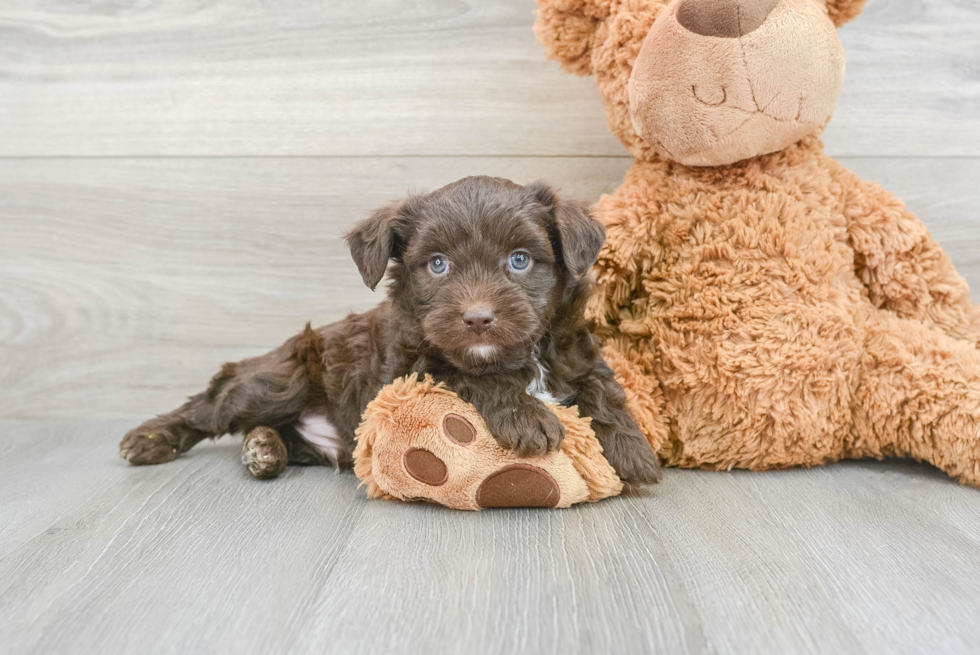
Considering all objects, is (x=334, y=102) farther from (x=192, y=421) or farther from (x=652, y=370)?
(x=652, y=370)

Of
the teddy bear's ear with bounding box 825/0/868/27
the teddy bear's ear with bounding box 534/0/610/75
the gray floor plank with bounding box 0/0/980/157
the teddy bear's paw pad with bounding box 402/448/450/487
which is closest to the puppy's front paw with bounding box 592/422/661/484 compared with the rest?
the teddy bear's paw pad with bounding box 402/448/450/487

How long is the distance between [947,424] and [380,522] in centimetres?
155

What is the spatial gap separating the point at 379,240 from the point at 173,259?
1467 mm

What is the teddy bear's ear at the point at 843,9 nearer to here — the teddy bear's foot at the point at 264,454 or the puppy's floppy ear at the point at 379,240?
the puppy's floppy ear at the point at 379,240

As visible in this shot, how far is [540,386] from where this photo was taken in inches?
75.7

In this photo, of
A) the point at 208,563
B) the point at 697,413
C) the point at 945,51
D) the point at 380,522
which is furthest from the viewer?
the point at 945,51

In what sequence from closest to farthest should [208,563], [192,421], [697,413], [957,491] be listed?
1. [208,563]
2. [957,491]
3. [697,413]
4. [192,421]

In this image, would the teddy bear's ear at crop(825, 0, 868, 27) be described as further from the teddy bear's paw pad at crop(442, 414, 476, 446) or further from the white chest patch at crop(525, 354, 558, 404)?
the teddy bear's paw pad at crop(442, 414, 476, 446)

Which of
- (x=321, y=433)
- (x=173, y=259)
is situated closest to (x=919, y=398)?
(x=321, y=433)

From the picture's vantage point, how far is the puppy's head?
1.69 metres

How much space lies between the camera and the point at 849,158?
269 centimetres

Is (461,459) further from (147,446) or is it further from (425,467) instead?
(147,446)

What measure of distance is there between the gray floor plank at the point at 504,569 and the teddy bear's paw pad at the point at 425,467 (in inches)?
3.9

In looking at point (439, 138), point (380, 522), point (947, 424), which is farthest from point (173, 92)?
point (947, 424)
